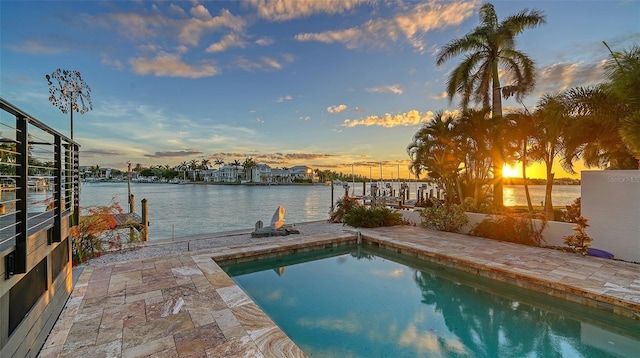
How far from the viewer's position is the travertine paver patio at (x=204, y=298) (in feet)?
8.25

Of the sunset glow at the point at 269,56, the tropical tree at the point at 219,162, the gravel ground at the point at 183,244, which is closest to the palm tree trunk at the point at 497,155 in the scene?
the sunset glow at the point at 269,56

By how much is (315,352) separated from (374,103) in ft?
35.0

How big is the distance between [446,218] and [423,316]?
14.9ft

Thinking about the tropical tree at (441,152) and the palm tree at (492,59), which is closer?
the palm tree at (492,59)

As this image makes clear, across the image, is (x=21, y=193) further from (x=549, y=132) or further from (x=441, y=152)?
(x=441, y=152)

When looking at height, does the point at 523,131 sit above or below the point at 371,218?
above

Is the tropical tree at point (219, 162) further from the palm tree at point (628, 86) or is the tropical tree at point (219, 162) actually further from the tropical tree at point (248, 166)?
the palm tree at point (628, 86)

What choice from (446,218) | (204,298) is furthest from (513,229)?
(204,298)

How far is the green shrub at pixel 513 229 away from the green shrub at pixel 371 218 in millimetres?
2403

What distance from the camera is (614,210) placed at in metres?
5.16

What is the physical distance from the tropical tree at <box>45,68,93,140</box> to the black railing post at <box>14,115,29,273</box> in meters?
9.47

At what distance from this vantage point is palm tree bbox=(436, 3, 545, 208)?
9.30m

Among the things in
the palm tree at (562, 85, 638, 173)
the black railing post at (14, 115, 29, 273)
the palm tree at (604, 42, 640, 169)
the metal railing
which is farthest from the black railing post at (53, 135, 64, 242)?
the palm tree at (562, 85, 638, 173)

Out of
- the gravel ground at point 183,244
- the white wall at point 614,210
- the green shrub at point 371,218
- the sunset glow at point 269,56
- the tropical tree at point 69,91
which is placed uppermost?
the sunset glow at point 269,56
